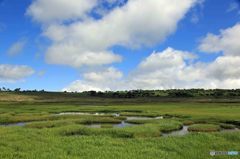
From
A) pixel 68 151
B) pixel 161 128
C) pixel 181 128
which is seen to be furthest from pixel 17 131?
pixel 181 128

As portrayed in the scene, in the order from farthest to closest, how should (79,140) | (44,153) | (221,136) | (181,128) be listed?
(181,128) < (221,136) < (79,140) < (44,153)

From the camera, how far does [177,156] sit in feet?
89.6

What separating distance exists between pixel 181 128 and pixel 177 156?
2017 cm

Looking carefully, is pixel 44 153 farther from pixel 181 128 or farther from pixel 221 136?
pixel 181 128

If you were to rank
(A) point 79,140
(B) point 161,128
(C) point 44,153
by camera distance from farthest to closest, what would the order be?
(B) point 161,128, (A) point 79,140, (C) point 44,153

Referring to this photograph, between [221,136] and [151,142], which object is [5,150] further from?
[221,136]

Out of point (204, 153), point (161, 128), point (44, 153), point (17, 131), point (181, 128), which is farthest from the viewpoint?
point (181, 128)

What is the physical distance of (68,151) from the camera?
90.1 ft

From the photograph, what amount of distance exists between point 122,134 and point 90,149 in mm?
9759

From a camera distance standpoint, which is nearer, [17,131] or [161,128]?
[17,131]

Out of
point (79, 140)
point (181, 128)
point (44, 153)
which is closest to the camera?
point (44, 153)

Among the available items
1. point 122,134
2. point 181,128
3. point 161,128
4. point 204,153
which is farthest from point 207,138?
point 181,128

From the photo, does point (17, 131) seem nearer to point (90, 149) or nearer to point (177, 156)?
point (90, 149)

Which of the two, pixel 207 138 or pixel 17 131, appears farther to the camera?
pixel 17 131
